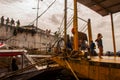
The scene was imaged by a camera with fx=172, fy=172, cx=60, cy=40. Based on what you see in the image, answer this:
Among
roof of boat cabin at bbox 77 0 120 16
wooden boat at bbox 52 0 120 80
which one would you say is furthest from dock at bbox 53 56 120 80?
roof of boat cabin at bbox 77 0 120 16

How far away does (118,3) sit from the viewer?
32.3 ft

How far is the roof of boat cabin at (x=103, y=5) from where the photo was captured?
9.54 metres

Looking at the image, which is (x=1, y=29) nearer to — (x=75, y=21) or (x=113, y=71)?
(x=75, y=21)

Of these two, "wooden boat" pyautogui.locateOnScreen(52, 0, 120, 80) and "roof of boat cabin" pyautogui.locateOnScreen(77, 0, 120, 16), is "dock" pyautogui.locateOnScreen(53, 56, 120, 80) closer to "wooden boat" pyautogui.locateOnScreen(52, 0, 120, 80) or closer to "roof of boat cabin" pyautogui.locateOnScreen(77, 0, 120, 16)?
"wooden boat" pyautogui.locateOnScreen(52, 0, 120, 80)

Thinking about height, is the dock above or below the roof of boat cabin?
below

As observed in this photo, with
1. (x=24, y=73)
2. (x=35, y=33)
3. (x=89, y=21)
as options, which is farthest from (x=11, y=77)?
(x=35, y=33)

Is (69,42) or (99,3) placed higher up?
(99,3)

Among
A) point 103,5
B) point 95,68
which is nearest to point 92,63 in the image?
point 95,68

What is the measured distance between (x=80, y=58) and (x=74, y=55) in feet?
1.06

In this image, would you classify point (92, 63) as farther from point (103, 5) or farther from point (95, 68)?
point (103, 5)

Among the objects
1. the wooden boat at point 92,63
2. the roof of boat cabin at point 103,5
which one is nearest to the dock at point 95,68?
the wooden boat at point 92,63

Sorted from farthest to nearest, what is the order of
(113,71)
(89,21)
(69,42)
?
(69,42), (89,21), (113,71)

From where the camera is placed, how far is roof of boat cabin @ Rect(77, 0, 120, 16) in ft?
31.3

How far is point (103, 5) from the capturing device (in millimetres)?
10109
